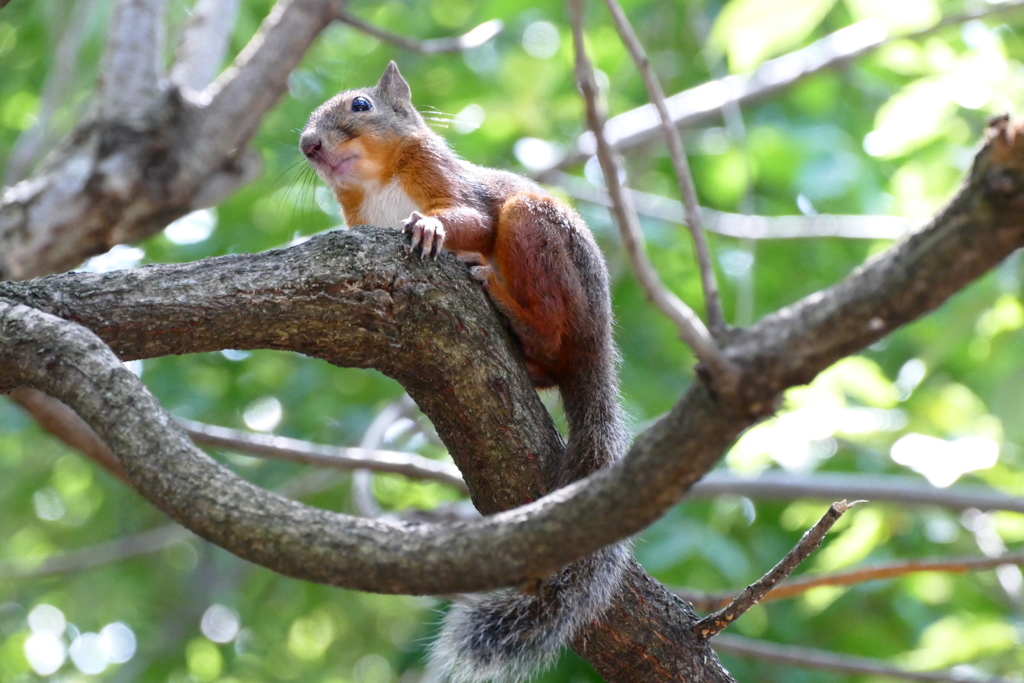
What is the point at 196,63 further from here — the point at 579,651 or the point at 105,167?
the point at 579,651

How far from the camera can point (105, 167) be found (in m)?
4.19

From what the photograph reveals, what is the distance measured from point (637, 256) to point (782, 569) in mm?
1111

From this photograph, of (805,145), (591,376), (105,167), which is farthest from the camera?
(805,145)

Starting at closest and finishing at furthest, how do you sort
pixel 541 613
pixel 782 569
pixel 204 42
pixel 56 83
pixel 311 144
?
pixel 782 569, pixel 541 613, pixel 311 144, pixel 56 83, pixel 204 42

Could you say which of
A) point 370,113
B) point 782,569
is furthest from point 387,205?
point 782,569

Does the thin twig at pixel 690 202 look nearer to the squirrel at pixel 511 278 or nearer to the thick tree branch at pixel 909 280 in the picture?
the thick tree branch at pixel 909 280

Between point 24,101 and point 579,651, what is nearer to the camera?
point 579,651

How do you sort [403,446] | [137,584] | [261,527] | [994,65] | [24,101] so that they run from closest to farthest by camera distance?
[261,527] → [994,65] → [403,446] → [24,101] → [137,584]

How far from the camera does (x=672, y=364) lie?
6328 millimetres

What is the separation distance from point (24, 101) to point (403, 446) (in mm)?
3359

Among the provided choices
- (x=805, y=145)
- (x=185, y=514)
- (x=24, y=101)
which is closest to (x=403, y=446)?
(x=805, y=145)

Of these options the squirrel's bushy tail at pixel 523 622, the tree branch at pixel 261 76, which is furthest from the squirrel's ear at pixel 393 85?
the squirrel's bushy tail at pixel 523 622

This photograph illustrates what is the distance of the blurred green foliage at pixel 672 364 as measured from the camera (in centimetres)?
445

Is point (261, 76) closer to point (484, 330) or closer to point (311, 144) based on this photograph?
point (311, 144)
